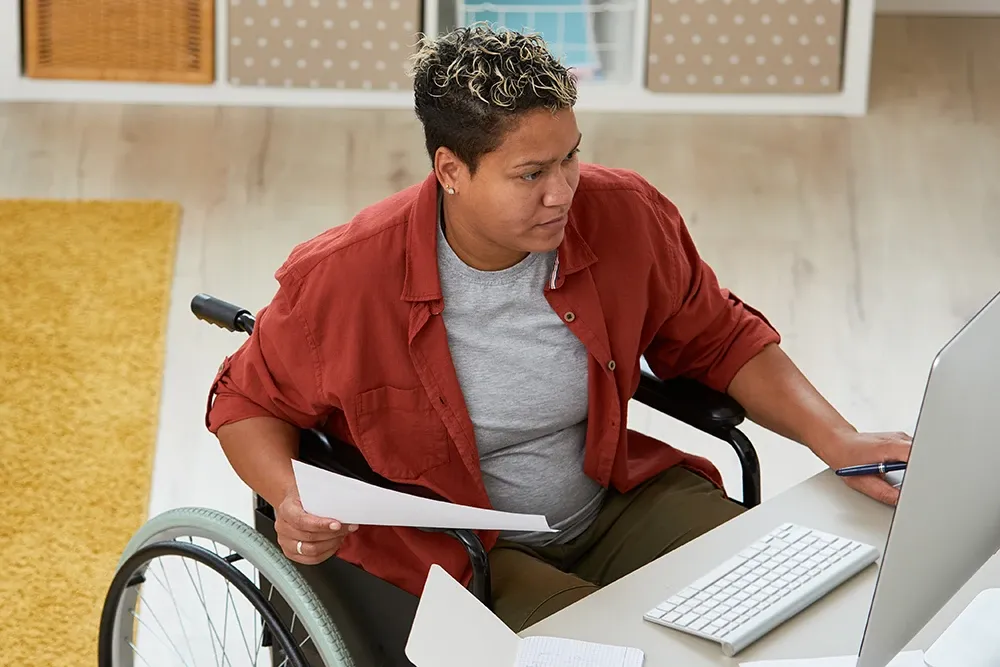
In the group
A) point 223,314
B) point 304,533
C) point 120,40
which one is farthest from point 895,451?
point 120,40

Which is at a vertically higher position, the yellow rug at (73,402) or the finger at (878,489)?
the finger at (878,489)

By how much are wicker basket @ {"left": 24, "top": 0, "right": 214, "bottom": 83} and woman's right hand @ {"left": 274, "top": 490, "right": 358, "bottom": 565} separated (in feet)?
9.30

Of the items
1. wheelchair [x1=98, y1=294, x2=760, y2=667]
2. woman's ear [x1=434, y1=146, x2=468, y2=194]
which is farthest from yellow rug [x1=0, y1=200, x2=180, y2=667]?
woman's ear [x1=434, y1=146, x2=468, y2=194]

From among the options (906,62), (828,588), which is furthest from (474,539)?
(906,62)

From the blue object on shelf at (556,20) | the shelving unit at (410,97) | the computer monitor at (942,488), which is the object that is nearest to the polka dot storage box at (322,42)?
the shelving unit at (410,97)

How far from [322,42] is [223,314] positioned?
2.51m

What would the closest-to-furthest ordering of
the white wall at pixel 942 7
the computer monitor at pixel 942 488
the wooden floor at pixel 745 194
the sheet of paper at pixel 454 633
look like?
1. the computer monitor at pixel 942 488
2. the sheet of paper at pixel 454 633
3. the wooden floor at pixel 745 194
4. the white wall at pixel 942 7

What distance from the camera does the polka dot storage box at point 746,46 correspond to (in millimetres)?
4090

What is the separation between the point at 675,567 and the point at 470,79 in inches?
22.3

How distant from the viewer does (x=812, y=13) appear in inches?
161

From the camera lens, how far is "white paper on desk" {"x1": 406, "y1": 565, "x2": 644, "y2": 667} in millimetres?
1254

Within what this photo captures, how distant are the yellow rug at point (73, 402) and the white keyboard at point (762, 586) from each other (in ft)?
4.20

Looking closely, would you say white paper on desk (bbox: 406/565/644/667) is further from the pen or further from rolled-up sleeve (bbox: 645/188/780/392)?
rolled-up sleeve (bbox: 645/188/780/392)

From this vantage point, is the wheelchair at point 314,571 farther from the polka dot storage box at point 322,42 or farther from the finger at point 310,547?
the polka dot storage box at point 322,42
